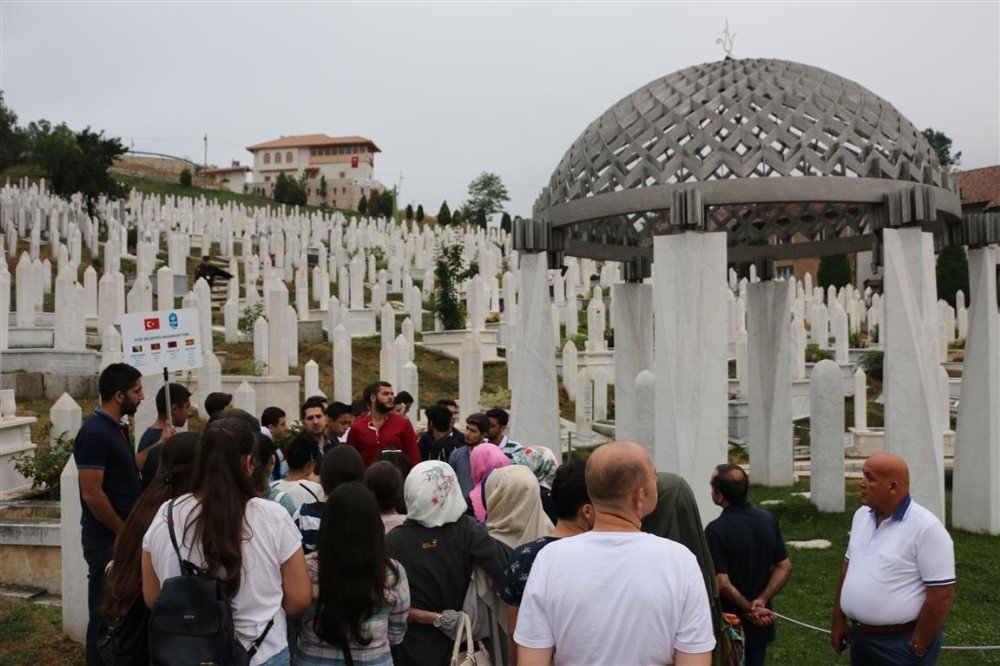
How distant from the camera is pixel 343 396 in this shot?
16016 mm

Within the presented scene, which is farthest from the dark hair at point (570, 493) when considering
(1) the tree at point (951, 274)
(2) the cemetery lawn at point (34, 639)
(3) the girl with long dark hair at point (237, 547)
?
(1) the tree at point (951, 274)

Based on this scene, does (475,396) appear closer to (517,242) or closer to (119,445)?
(517,242)

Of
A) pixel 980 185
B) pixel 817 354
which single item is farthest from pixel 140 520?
pixel 980 185

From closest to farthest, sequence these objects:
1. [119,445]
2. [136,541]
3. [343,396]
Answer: [136,541] < [119,445] < [343,396]

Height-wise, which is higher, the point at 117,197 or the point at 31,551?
the point at 117,197

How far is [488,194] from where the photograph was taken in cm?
8231

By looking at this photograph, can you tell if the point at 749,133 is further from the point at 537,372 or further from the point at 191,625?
the point at 191,625

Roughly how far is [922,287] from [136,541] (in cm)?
702

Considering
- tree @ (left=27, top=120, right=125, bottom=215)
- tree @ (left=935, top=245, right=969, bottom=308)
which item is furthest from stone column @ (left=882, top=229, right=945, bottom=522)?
tree @ (left=27, top=120, right=125, bottom=215)

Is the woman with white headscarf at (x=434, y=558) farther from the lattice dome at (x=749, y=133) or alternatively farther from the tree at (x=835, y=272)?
the tree at (x=835, y=272)

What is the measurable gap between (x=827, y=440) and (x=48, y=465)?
8.46 meters

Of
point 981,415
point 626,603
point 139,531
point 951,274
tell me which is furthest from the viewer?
point 951,274

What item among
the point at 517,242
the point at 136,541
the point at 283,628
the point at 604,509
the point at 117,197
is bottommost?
the point at 283,628

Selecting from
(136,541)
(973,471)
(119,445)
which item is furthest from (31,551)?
(973,471)
